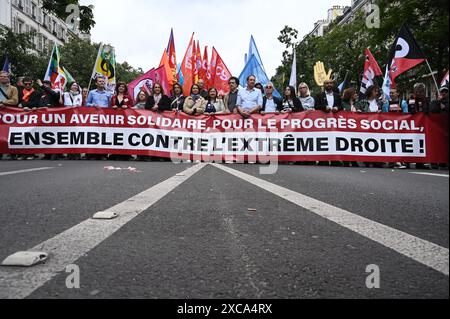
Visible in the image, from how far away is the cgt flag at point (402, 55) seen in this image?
33.2ft

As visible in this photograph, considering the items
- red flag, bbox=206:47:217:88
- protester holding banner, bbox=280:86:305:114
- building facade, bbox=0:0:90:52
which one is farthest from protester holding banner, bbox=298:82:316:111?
building facade, bbox=0:0:90:52

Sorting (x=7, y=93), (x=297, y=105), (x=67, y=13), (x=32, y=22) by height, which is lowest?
(x=297, y=105)

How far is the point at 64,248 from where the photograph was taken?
2.39m

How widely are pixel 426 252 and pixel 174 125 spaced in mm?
10265

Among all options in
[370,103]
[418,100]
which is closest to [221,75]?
[370,103]

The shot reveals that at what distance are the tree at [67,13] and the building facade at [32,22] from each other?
32827mm

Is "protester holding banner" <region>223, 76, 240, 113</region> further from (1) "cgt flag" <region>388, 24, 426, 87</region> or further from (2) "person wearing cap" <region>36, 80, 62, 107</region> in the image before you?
(2) "person wearing cap" <region>36, 80, 62, 107</region>

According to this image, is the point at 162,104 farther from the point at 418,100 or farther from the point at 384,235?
the point at 384,235

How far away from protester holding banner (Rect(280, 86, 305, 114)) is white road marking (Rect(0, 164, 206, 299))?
8660mm

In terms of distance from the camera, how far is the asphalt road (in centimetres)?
174

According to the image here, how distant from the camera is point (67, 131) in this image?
39.8ft

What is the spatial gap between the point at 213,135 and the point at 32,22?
5365cm

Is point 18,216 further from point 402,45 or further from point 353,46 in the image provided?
point 353,46

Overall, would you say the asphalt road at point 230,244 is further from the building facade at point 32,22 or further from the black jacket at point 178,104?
the building facade at point 32,22
